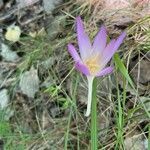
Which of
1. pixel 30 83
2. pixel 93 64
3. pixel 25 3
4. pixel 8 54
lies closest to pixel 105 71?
pixel 93 64

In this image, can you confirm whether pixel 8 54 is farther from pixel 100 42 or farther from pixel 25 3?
pixel 100 42

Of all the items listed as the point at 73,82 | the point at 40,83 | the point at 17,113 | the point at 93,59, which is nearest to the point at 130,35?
the point at 73,82

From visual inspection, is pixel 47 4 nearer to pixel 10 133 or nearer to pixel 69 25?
pixel 69 25

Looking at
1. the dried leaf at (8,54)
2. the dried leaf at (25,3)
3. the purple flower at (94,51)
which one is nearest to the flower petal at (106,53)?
the purple flower at (94,51)

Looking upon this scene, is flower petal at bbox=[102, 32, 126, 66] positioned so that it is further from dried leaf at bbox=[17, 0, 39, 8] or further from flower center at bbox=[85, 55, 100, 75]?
dried leaf at bbox=[17, 0, 39, 8]

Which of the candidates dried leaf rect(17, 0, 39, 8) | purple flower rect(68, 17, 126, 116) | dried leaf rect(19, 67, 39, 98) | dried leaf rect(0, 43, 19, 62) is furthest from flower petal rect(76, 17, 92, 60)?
dried leaf rect(17, 0, 39, 8)

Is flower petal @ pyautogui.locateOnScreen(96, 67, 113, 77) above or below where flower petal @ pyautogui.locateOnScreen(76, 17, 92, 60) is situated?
below
